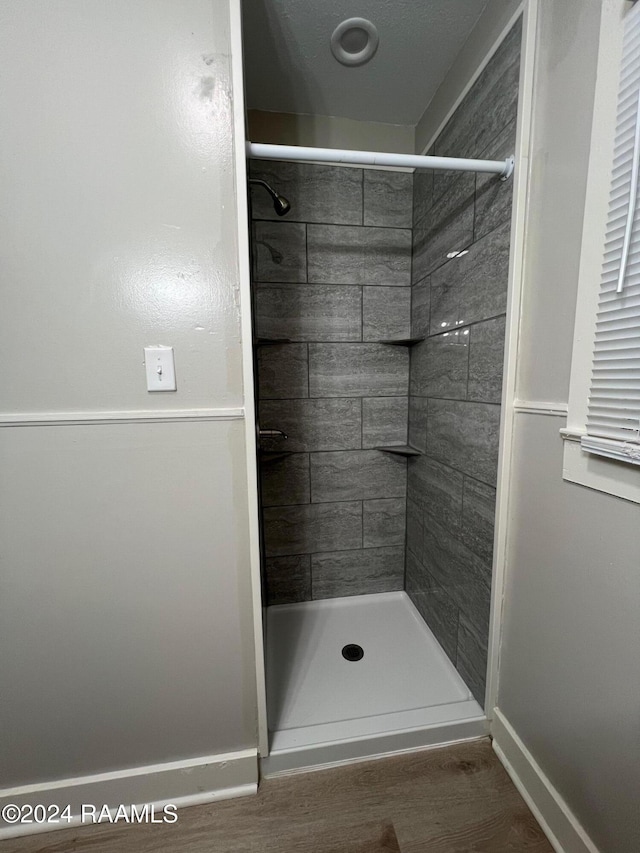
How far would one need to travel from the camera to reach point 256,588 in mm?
962

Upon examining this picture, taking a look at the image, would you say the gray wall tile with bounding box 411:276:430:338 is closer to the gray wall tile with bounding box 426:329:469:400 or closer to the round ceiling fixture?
the gray wall tile with bounding box 426:329:469:400

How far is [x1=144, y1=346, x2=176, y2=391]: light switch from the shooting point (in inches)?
33.3

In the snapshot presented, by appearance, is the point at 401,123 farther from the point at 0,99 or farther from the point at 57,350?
the point at 57,350

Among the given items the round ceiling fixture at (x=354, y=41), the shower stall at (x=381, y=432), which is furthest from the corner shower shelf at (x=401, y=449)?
the round ceiling fixture at (x=354, y=41)

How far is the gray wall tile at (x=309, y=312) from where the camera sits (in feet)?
5.33

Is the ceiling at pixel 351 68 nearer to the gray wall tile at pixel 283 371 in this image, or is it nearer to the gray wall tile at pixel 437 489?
the gray wall tile at pixel 283 371

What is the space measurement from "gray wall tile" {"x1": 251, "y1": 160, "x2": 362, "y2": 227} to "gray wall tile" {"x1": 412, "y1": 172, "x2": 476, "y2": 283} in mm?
333

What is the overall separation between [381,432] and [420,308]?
25.6 inches

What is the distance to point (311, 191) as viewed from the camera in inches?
63.1

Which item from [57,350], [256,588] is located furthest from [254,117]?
[256,588]

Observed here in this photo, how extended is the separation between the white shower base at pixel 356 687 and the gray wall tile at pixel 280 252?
5.67ft

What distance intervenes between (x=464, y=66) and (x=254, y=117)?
35.0 inches

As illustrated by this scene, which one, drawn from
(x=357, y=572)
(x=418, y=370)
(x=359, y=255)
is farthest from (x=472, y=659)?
(x=359, y=255)

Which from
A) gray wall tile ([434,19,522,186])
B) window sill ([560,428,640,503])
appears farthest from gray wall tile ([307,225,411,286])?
window sill ([560,428,640,503])
